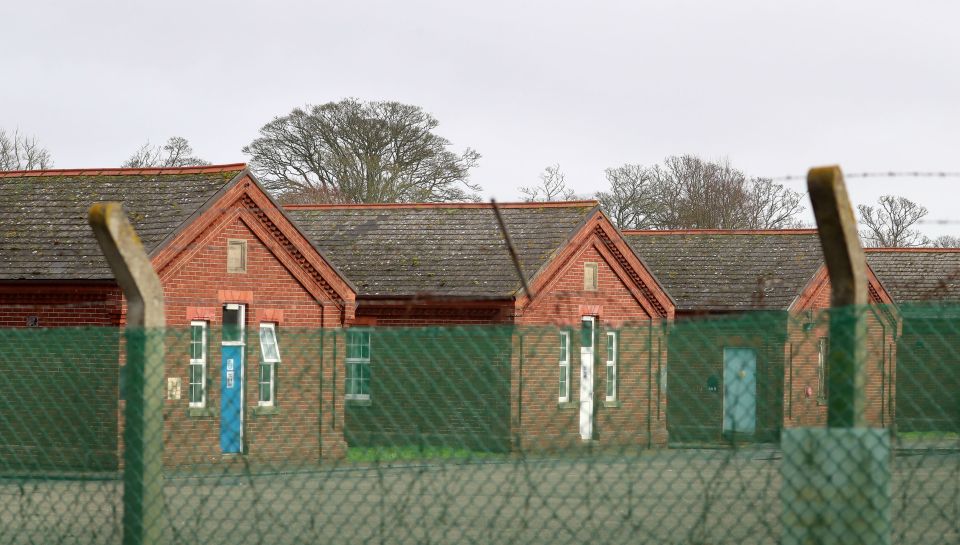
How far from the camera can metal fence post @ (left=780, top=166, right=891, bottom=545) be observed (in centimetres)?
511

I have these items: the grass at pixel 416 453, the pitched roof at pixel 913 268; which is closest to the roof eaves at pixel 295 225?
the grass at pixel 416 453

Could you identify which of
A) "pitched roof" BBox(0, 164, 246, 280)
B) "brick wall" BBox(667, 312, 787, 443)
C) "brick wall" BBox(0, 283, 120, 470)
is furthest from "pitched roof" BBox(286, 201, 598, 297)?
"brick wall" BBox(667, 312, 787, 443)

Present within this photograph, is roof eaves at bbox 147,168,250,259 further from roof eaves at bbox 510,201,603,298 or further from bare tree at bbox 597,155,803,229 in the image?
bare tree at bbox 597,155,803,229

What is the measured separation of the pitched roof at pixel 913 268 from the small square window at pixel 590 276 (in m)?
15.4

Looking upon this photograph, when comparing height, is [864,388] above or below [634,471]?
above

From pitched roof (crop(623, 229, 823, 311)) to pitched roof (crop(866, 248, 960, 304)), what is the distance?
21.0 ft

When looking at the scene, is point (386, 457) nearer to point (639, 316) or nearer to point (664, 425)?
point (664, 425)

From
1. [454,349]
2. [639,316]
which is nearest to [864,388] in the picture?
[454,349]

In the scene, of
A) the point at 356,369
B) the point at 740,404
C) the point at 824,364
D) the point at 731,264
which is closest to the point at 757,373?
the point at 824,364

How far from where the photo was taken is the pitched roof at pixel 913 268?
42.3 meters

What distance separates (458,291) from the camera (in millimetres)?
27703

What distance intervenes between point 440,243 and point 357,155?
27107 millimetres

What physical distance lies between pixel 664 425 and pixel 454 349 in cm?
122

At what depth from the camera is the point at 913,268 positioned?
43.8 m
